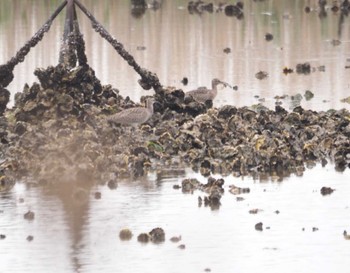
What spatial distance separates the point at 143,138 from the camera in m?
23.9

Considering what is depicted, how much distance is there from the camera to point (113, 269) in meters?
16.4

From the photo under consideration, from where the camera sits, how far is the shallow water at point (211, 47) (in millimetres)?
33312

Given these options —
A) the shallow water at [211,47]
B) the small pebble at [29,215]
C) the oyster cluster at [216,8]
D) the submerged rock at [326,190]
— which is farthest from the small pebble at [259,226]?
the oyster cluster at [216,8]

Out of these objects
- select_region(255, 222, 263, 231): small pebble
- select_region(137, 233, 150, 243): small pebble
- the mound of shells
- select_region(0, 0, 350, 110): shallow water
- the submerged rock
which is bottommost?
select_region(137, 233, 150, 243): small pebble

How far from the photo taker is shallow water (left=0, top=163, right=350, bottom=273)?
54.5 ft

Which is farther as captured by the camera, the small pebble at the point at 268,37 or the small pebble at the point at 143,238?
the small pebble at the point at 268,37

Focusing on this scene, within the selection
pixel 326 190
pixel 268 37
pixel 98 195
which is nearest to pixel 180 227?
pixel 98 195

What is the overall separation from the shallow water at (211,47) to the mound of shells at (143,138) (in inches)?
179

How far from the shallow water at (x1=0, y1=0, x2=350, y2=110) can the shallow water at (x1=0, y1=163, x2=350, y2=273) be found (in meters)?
8.53

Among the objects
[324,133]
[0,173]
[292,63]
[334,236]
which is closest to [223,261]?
[334,236]

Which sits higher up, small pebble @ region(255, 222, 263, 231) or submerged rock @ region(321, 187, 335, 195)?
submerged rock @ region(321, 187, 335, 195)

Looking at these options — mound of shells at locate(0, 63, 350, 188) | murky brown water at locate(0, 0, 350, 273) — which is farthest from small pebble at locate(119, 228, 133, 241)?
mound of shells at locate(0, 63, 350, 188)

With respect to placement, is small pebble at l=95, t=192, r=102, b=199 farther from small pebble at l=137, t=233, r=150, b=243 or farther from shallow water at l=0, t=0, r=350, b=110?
shallow water at l=0, t=0, r=350, b=110

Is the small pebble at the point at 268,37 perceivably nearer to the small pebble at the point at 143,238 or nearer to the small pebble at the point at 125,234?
the small pebble at the point at 125,234
